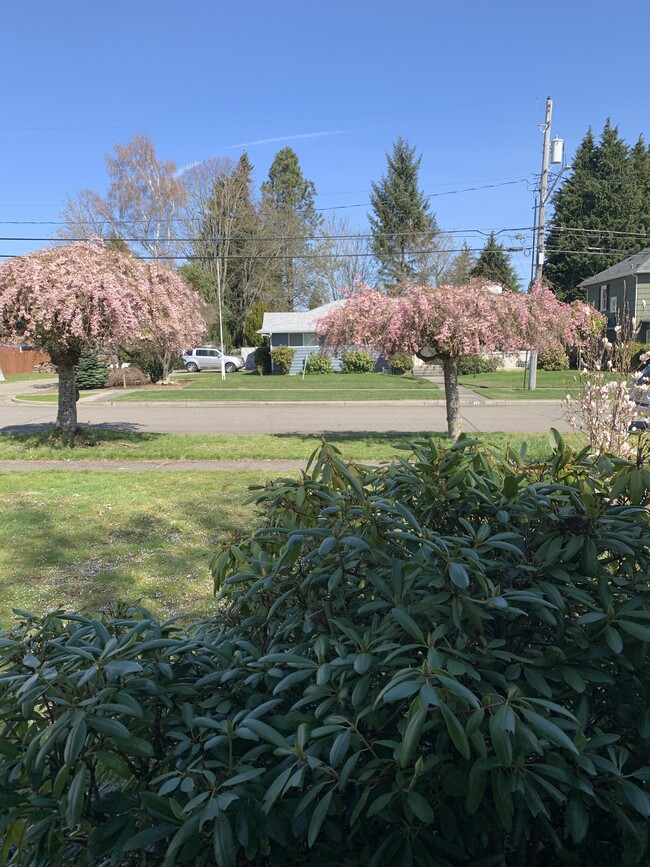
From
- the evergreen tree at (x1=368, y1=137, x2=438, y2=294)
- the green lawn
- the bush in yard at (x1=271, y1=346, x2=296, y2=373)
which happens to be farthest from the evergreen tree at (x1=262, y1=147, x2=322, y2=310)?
the green lawn

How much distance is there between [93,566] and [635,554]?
15.6 feet

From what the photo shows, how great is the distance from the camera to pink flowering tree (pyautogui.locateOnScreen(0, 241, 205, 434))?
10.5 meters

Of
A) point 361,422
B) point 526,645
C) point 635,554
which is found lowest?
point 361,422

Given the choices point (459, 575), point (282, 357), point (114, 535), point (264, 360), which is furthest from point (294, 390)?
point (459, 575)

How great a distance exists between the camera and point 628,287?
36.3 m

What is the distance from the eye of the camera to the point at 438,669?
1388mm

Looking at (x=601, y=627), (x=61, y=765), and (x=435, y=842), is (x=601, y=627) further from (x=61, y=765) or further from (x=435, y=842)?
(x=61, y=765)

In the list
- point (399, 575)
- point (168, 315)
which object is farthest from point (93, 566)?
point (168, 315)

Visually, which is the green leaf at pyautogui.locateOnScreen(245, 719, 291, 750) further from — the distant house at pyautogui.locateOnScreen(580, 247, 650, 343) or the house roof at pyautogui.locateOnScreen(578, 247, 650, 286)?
the house roof at pyautogui.locateOnScreen(578, 247, 650, 286)

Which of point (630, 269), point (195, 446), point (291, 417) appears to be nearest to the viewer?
point (195, 446)

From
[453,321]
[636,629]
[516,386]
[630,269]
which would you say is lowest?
[516,386]

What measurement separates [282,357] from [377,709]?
37626mm

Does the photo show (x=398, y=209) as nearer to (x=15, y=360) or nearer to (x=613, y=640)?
(x=15, y=360)

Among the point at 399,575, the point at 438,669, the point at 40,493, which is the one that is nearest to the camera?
the point at 438,669
